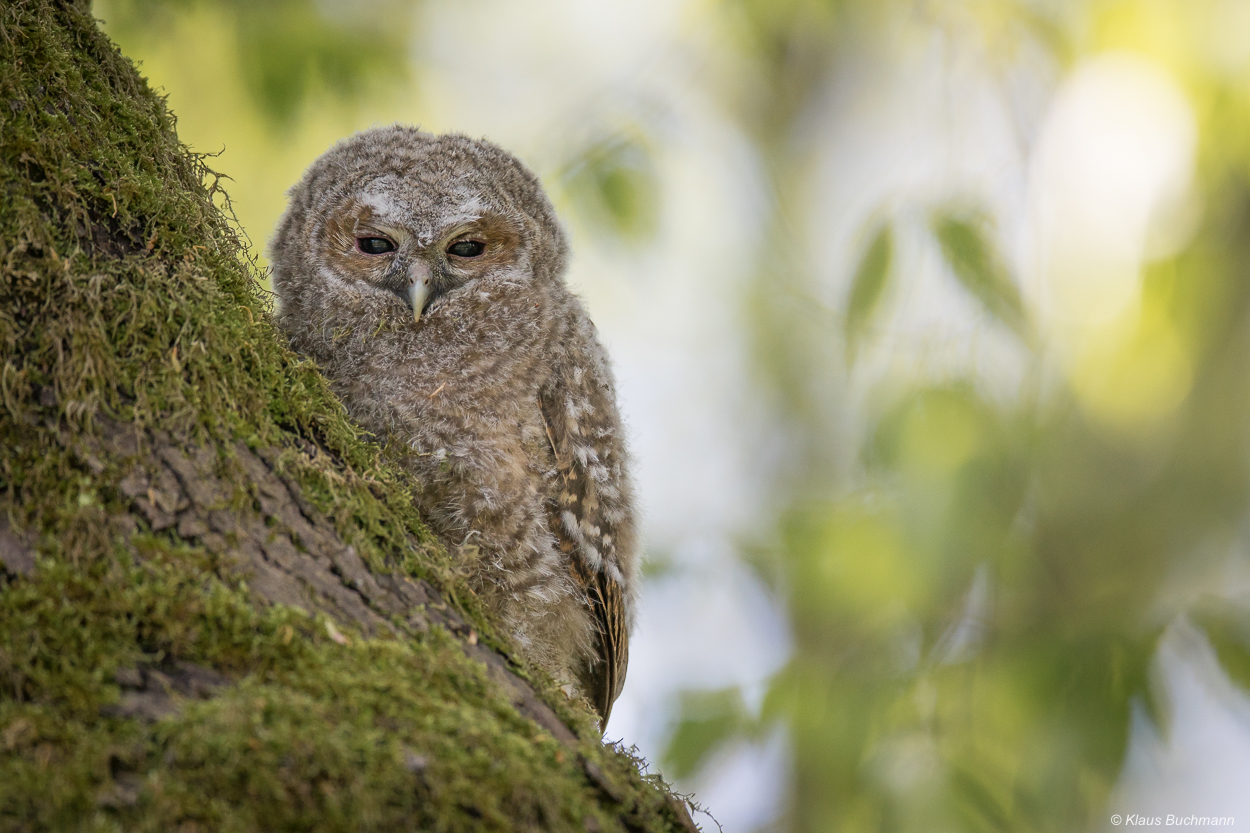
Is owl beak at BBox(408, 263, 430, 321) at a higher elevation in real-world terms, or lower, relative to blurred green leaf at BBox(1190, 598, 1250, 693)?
higher

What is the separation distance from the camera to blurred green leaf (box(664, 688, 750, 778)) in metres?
2.61

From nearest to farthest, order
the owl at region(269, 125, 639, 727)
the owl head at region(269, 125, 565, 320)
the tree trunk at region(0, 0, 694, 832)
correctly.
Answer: the tree trunk at region(0, 0, 694, 832)
the owl at region(269, 125, 639, 727)
the owl head at region(269, 125, 565, 320)

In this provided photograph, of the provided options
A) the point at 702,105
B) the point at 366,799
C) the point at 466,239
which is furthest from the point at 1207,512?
the point at 366,799

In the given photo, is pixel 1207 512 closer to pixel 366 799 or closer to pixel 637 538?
pixel 637 538

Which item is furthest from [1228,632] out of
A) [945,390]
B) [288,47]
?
[288,47]

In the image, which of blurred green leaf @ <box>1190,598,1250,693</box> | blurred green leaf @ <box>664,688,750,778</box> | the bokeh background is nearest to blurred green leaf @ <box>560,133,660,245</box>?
the bokeh background

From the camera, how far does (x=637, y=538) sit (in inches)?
88.7

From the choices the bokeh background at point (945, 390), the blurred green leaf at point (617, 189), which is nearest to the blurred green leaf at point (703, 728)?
the bokeh background at point (945, 390)

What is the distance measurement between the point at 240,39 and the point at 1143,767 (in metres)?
3.08

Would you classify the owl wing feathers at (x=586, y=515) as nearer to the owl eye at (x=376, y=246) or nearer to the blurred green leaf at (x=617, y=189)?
the owl eye at (x=376, y=246)

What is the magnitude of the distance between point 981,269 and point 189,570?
1.80 metres

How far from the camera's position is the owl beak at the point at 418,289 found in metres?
1.90

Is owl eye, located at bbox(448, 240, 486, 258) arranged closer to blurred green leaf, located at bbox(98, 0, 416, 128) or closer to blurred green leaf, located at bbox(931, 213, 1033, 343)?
blurred green leaf, located at bbox(98, 0, 416, 128)

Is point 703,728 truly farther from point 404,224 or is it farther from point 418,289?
point 404,224
